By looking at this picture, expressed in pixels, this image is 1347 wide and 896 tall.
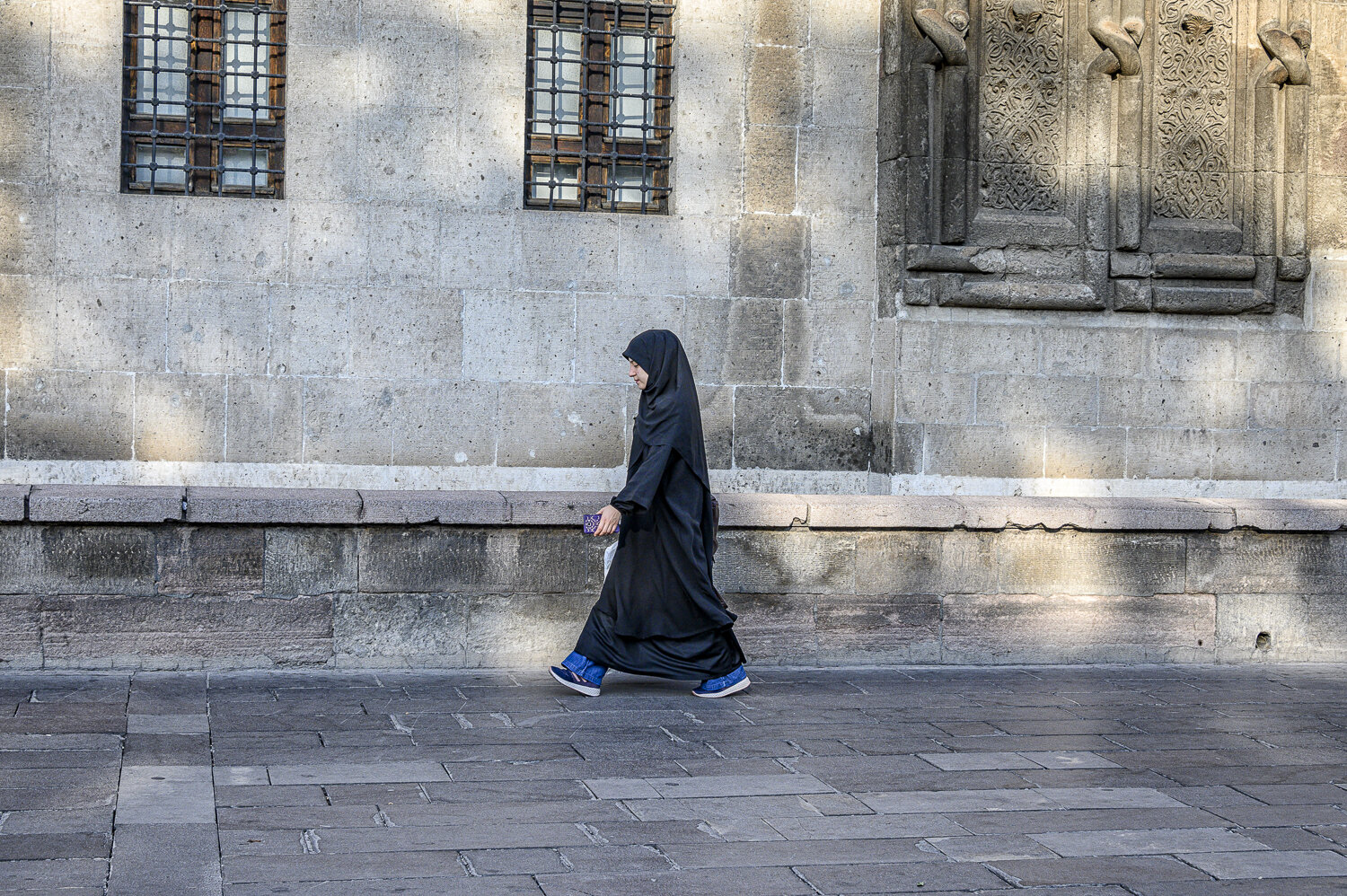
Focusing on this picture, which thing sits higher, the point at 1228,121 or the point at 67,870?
the point at 1228,121

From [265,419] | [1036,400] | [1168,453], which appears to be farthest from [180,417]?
[1168,453]

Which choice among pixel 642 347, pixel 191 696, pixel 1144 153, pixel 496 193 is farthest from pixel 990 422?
pixel 191 696

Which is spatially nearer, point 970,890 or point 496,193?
point 970,890

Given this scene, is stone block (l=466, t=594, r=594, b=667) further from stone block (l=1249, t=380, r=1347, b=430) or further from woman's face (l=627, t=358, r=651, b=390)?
stone block (l=1249, t=380, r=1347, b=430)

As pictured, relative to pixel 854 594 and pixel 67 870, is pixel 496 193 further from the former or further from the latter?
pixel 67 870

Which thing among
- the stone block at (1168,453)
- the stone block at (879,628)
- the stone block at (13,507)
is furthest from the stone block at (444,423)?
the stone block at (1168,453)

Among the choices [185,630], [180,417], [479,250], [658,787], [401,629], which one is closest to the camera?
[658,787]

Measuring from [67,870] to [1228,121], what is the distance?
25.0ft

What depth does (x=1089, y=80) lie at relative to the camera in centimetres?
864

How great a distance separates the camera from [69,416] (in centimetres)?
771

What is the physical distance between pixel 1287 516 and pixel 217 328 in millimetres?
6036

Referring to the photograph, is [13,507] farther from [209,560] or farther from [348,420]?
[348,420]

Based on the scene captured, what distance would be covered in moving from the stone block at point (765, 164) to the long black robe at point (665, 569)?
179cm

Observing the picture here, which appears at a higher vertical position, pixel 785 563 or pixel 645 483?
pixel 645 483
